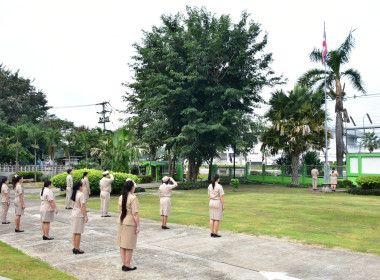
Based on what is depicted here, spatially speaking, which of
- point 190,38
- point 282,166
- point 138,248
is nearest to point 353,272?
point 138,248

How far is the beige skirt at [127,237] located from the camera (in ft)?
21.6

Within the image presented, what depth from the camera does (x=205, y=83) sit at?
30.1m

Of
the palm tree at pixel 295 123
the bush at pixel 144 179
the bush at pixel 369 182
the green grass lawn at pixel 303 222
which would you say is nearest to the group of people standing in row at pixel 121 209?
the green grass lawn at pixel 303 222

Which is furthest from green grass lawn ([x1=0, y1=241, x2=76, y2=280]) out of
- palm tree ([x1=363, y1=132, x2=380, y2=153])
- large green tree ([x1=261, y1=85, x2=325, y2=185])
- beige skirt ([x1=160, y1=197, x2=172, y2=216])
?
palm tree ([x1=363, y1=132, x2=380, y2=153])

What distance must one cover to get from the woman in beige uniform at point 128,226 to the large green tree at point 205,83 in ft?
67.2

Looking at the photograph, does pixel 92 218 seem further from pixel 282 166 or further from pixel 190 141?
pixel 282 166

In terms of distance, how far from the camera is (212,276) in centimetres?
620

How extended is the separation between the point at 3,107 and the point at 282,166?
48442mm

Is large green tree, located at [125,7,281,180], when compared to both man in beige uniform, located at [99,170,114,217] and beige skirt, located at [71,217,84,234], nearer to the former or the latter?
man in beige uniform, located at [99,170,114,217]

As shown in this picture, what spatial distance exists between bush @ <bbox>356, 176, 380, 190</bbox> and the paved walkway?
18092mm

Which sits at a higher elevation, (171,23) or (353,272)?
(171,23)

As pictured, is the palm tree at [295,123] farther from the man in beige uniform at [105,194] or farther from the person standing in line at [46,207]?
the person standing in line at [46,207]

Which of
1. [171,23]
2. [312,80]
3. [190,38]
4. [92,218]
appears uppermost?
[171,23]

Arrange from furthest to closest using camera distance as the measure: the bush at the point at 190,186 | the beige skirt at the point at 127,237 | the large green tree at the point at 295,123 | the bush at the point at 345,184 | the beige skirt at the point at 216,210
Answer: the large green tree at the point at 295,123, the bush at the point at 190,186, the bush at the point at 345,184, the beige skirt at the point at 216,210, the beige skirt at the point at 127,237
